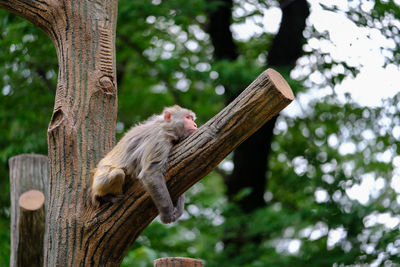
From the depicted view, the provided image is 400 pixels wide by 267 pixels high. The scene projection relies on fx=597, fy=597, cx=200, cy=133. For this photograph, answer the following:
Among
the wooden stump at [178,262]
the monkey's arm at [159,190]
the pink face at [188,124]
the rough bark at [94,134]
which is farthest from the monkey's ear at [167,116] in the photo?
the wooden stump at [178,262]

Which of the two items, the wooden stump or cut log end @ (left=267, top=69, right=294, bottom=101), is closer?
cut log end @ (left=267, top=69, right=294, bottom=101)

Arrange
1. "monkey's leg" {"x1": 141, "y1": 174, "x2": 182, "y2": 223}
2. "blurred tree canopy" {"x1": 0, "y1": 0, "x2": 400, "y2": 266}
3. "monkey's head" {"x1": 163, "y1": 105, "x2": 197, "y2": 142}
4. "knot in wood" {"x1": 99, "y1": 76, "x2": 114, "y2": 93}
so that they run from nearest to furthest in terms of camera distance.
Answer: "monkey's leg" {"x1": 141, "y1": 174, "x2": 182, "y2": 223}
"monkey's head" {"x1": 163, "y1": 105, "x2": 197, "y2": 142}
"knot in wood" {"x1": 99, "y1": 76, "x2": 114, "y2": 93}
"blurred tree canopy" {"x1": 0, "y1": 0, "x2": 400, "y2": 266}

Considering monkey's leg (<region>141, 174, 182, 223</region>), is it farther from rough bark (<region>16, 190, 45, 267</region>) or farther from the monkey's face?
rough bark (<region>16, 190, 45, 267</region>)

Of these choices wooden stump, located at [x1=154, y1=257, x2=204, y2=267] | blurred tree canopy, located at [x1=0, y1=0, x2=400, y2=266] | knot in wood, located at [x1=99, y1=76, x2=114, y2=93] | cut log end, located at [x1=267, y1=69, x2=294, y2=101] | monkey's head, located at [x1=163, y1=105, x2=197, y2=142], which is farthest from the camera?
blurred tree canopy, located at [x1=0, y1=0, x2=400, y2=266]

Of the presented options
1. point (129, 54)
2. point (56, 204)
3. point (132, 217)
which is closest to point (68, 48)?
point (56, 204)

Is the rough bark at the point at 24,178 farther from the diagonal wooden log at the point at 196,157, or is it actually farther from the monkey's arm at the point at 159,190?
the monkey's arm at the point at 159,190

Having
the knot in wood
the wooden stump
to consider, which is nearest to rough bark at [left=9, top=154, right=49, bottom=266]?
the knot in wood

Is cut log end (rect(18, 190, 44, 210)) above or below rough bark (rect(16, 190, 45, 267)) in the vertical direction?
above

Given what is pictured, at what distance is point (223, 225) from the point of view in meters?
10.0

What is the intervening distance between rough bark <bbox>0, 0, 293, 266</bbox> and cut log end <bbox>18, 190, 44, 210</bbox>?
1.05 metres

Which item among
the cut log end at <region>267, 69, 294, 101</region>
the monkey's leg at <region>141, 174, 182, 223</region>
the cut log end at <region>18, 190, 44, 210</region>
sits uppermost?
the cut log end at <region>18, 190, 44, 210</region>

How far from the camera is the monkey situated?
442cm

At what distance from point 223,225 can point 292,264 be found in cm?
134

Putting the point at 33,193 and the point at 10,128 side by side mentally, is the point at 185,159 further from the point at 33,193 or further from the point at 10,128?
the point at 10,128
